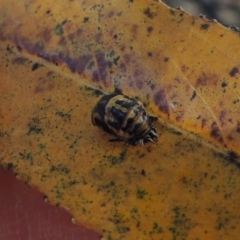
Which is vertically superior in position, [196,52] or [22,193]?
[196,52]

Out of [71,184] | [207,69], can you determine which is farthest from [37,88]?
[207,69]

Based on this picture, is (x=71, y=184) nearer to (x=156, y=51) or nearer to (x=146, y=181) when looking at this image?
(x=146, y=181)

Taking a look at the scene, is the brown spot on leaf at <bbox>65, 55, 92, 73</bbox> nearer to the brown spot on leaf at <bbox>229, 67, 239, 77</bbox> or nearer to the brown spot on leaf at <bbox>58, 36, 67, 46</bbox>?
the brown spot on leaf at <bbox>58, 36, 67, 46</bbox>

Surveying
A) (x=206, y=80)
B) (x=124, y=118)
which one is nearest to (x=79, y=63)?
(x=124, y=118)

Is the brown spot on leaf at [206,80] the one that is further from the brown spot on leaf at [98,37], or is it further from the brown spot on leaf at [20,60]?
the brown spot on leaf at [20,60]

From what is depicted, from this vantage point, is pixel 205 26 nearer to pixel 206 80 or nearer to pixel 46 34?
pixel 206 80
